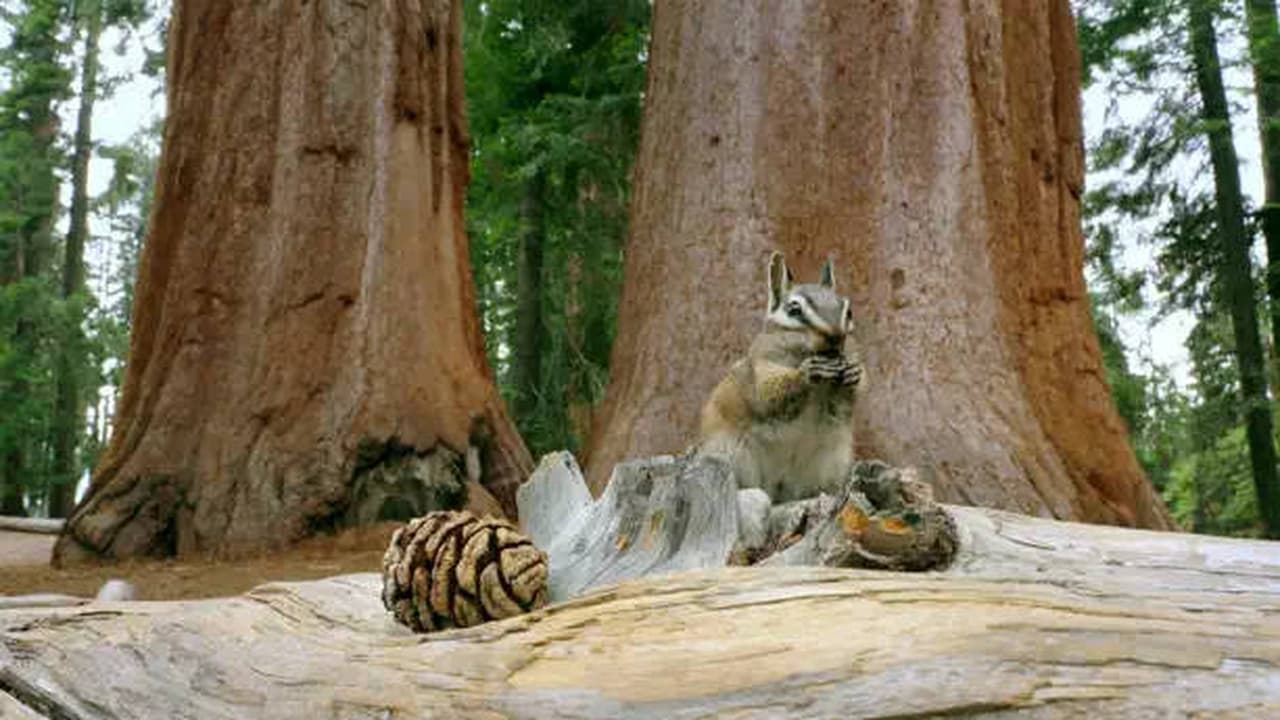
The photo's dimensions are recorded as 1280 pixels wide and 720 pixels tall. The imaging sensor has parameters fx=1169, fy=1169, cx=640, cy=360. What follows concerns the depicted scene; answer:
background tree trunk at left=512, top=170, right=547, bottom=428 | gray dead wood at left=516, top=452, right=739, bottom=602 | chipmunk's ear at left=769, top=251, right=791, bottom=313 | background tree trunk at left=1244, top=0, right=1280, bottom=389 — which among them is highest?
background tree trunk at left=1244, top=0, right=1280, bottom=389

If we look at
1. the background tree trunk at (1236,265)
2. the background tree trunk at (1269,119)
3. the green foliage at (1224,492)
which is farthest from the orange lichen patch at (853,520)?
the green foliage at (1224,492)

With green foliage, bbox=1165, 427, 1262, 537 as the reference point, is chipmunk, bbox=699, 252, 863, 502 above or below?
above

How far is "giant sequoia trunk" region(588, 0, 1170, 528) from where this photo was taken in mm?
6410

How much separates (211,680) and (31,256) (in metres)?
27.2

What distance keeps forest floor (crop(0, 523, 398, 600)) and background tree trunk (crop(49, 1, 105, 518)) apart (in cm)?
1392

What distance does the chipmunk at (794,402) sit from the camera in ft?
13.7

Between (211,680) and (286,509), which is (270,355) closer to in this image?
Result: (286,509)

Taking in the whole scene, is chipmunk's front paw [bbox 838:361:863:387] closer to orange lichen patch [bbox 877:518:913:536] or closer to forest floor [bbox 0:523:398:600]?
orange lichen patch [bbox 877:518:913:536]

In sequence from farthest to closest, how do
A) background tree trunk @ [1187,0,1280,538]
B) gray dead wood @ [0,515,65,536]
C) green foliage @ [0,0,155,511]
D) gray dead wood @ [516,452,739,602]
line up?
green foliage @ [0,0,155,511], background tree trunk @ [1187,0,1280,538], gray dead wood @ [0,515,65,536], gray dead wood @ [516,452,739,602]

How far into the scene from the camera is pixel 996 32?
7.52 m

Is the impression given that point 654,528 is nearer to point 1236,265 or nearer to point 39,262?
point 1236,265

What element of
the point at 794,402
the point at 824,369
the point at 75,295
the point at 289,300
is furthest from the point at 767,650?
the point at 75,295

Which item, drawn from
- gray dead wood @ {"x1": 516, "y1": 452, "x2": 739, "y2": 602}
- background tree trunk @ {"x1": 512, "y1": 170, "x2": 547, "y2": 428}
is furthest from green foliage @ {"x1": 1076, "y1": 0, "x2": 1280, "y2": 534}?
gray dead wood @ {"x1": 516, "y1": 452, "x2": 739, "y2": 602}

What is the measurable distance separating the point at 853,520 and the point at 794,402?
1.92 meters
